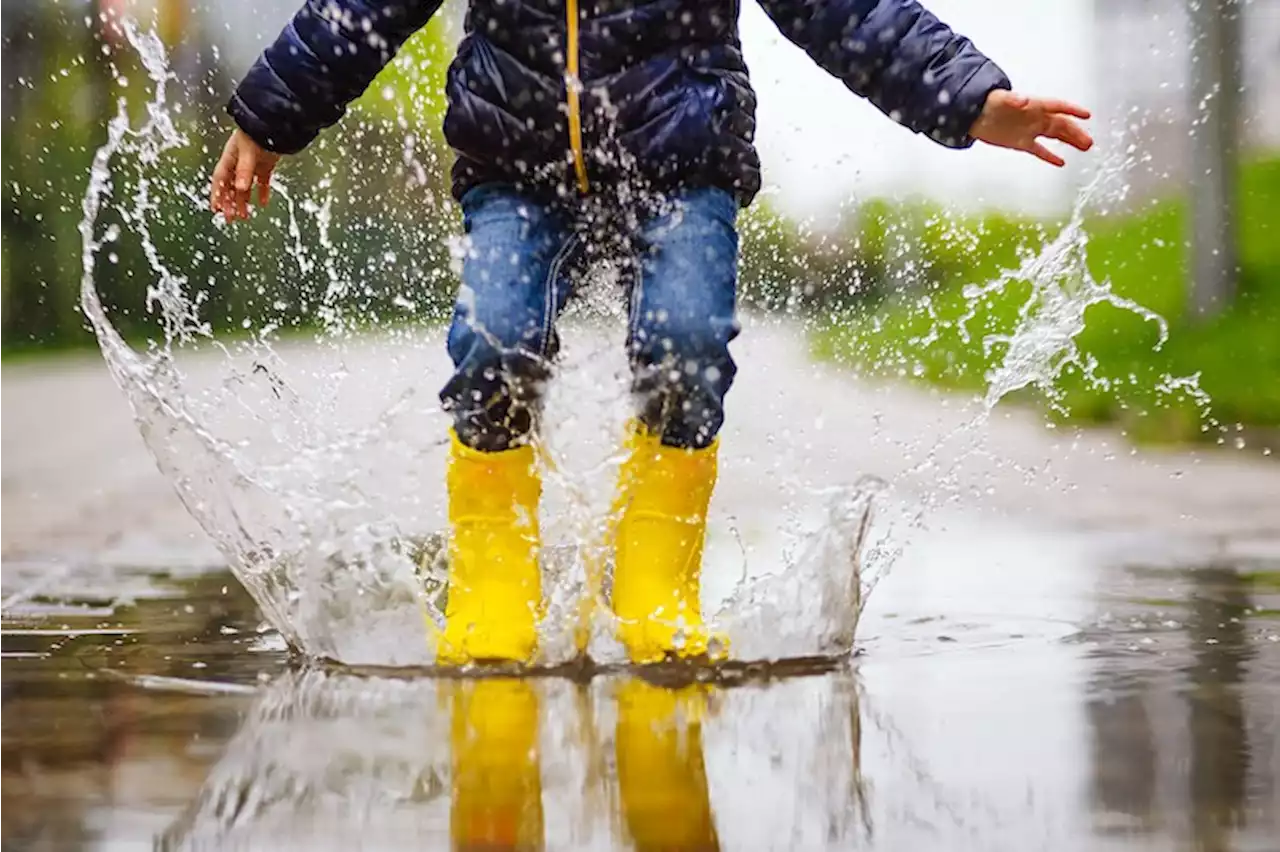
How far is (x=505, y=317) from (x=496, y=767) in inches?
33.4

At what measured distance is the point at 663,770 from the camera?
199 centimetres

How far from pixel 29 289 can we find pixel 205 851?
13.1 m

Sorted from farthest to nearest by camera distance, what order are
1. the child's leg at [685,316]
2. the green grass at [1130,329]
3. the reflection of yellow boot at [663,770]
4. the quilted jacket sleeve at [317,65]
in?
1. the green grass at [1130,329]
2. the quilted jacket sleeve at [317,65]
3. the child's leg at [685,316]
4. the reflection of yellow boot at [663,770]

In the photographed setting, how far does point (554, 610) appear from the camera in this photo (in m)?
2.82

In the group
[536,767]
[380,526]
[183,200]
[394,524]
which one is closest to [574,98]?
[380,526]

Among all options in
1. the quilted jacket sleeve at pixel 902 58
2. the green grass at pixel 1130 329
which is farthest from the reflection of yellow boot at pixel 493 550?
the green grass at pixel 1130 329

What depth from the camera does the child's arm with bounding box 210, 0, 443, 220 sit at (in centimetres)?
296

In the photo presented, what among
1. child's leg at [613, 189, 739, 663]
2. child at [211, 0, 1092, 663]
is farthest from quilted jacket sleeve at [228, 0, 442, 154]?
child's leg at [613, 189, 739, 663]

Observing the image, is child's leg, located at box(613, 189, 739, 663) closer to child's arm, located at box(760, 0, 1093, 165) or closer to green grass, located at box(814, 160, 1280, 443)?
child's arm, located at box(760, 0, 1093, 165)

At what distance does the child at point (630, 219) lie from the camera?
2.73 m

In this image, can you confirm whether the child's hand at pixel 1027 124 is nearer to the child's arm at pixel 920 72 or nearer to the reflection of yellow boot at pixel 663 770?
the child's arm at pixel 920 72

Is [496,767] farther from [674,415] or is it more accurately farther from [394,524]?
[394,524]

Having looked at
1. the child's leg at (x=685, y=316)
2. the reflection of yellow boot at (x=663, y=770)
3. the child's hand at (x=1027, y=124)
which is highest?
the child's hand at (x=1027, y=124)

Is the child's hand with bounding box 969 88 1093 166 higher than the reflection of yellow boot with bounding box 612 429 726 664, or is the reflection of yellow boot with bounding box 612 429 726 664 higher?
the child's hand with bounding box 969 88 1093 166
